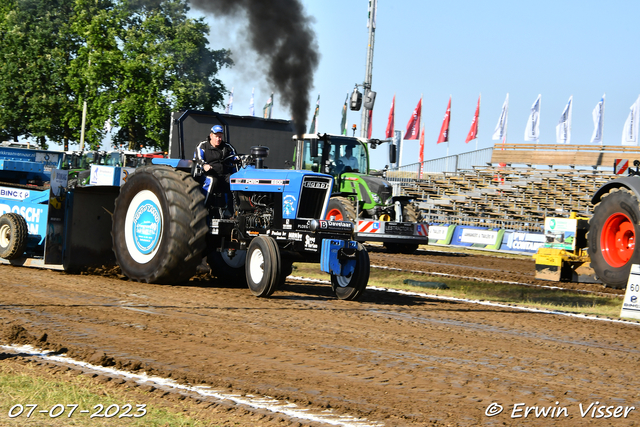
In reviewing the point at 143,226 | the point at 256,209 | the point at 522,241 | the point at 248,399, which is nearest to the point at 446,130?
the point at 522,241

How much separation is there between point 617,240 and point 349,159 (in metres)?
8.40

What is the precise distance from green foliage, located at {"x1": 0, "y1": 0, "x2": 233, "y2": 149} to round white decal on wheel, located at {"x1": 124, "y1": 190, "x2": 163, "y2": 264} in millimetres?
25326

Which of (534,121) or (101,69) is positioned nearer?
(101,69)

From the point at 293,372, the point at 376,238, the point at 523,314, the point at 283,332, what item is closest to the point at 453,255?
the point at 376,238

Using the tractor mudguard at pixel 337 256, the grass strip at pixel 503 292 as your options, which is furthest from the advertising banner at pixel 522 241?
the tractor mudguard at pixel 337 256

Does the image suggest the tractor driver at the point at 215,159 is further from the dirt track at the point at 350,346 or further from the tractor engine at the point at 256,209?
the dirt track at the point at 350,346

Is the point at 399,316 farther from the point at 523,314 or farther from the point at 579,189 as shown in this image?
the point at 579,189

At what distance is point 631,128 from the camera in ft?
123

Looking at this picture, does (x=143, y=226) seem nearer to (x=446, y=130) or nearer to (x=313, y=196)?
(x=313, y=196)

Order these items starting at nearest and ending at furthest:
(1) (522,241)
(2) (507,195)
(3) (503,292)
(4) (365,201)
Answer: (3) (503,292), (4) (365,201), (1) (522,241), (2) (507,195)

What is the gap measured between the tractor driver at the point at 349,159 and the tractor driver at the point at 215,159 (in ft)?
29.8

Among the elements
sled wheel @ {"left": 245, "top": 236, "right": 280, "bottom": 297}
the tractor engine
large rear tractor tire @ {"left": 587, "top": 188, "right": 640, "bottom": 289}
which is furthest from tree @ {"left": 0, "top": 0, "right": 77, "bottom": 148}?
sled wheel @ {"left": 245, "top": 236, "right": 280, "bottom": 297}

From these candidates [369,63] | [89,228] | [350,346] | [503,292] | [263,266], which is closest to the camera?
[350,346]

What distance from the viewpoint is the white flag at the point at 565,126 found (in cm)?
4116
